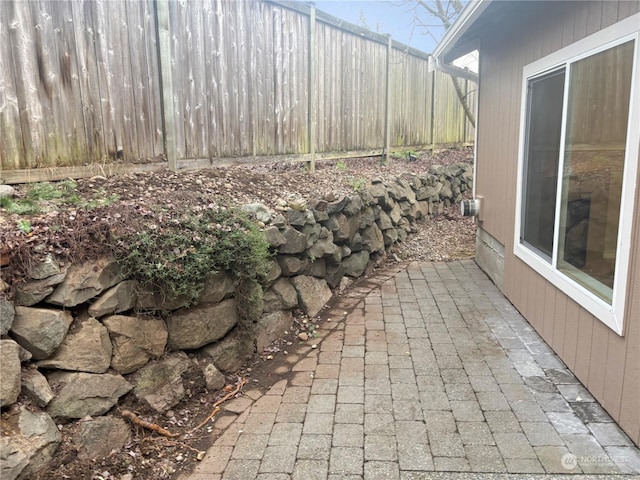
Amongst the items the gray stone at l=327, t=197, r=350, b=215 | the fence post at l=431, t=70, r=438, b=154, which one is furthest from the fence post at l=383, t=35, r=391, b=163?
the gray stone at l=327, t=197, r=350, b=215

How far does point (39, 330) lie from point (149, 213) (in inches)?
41.0

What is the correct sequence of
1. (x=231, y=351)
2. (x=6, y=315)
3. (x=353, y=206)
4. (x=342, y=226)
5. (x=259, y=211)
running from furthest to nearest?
1. (x=353, y=206)
2. (x=342, y=226)
3. (x=259, y=211)
4. (x=231, y=351)
5. (x=6, y=315)

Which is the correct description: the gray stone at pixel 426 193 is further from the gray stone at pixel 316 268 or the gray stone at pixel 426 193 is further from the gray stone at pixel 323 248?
the gray stone at pixel 316 268

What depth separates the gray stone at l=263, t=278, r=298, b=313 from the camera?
3967 millimetres

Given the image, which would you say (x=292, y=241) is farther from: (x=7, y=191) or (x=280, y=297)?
(x=7, y=191)

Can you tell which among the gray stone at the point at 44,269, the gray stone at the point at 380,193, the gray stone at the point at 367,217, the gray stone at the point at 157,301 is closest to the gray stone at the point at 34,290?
the gray stone at the point at 44,269

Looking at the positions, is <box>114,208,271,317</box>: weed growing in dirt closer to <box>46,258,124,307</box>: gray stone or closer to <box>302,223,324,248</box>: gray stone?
<box>46,258,124,307</box>: gray stone

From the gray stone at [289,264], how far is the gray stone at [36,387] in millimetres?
2109

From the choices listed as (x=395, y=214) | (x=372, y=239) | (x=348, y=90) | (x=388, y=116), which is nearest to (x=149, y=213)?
(x=372, y=239)

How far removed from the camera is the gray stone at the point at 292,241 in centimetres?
414

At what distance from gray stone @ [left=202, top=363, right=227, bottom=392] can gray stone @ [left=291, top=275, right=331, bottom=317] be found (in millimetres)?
1273

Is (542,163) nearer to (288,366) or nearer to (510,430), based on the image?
(510,430)

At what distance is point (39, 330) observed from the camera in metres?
2.40

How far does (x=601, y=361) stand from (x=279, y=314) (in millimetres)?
2352
